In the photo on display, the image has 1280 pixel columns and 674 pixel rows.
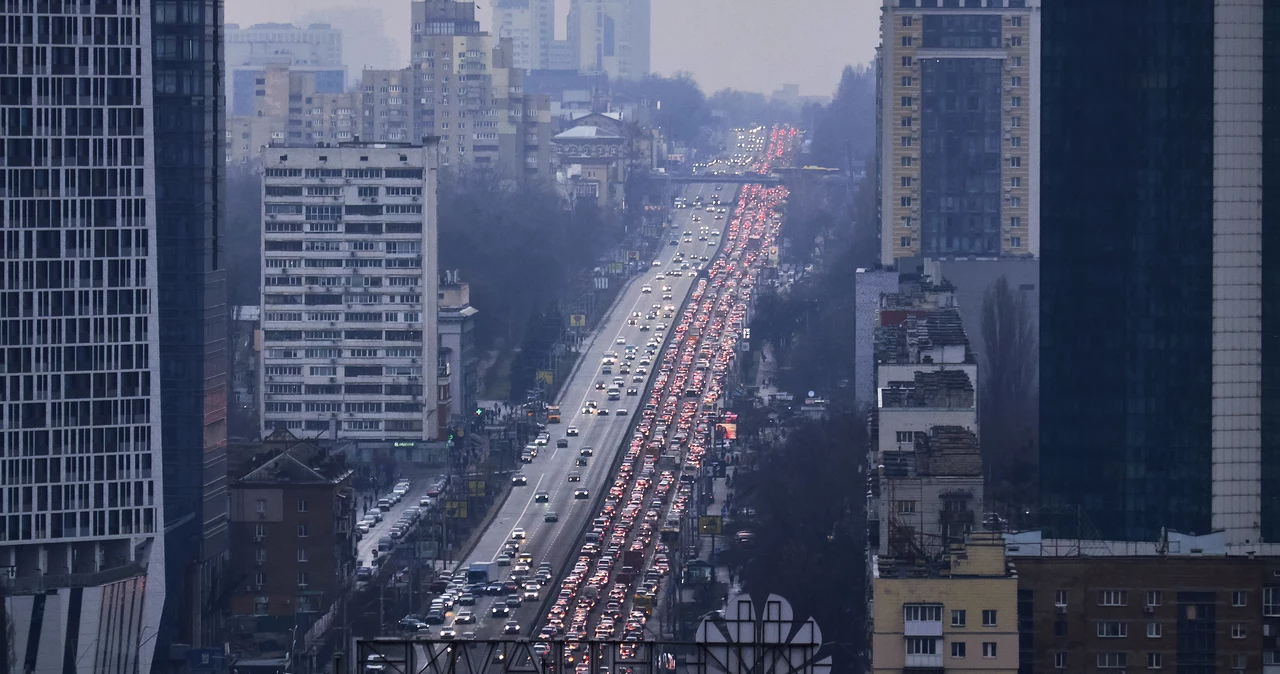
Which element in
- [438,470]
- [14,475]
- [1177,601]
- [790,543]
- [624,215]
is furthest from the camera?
[624,215]

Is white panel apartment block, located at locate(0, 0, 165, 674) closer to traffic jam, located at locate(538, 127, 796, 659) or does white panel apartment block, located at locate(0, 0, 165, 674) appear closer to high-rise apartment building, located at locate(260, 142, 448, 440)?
traffic jam, located at locate(538, 127, 796, 659)

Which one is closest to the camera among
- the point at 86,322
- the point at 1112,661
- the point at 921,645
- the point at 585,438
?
the point at 921,645

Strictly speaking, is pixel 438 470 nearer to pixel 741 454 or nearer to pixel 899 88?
pixel 741 454

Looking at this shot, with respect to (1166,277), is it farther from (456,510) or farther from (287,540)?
(456,510)

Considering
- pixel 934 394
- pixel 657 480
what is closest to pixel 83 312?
pixel 934 394

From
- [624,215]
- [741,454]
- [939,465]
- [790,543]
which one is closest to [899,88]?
[741,454]

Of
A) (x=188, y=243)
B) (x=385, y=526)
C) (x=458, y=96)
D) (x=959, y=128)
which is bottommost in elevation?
(x=385, y=526)

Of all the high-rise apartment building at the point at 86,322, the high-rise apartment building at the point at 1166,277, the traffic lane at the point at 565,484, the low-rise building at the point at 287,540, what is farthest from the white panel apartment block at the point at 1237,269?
the high-rise apartment building at the point at 86,322

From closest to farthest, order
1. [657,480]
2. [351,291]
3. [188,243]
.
Answer: [188,243]
[657,480]
[351,291]
